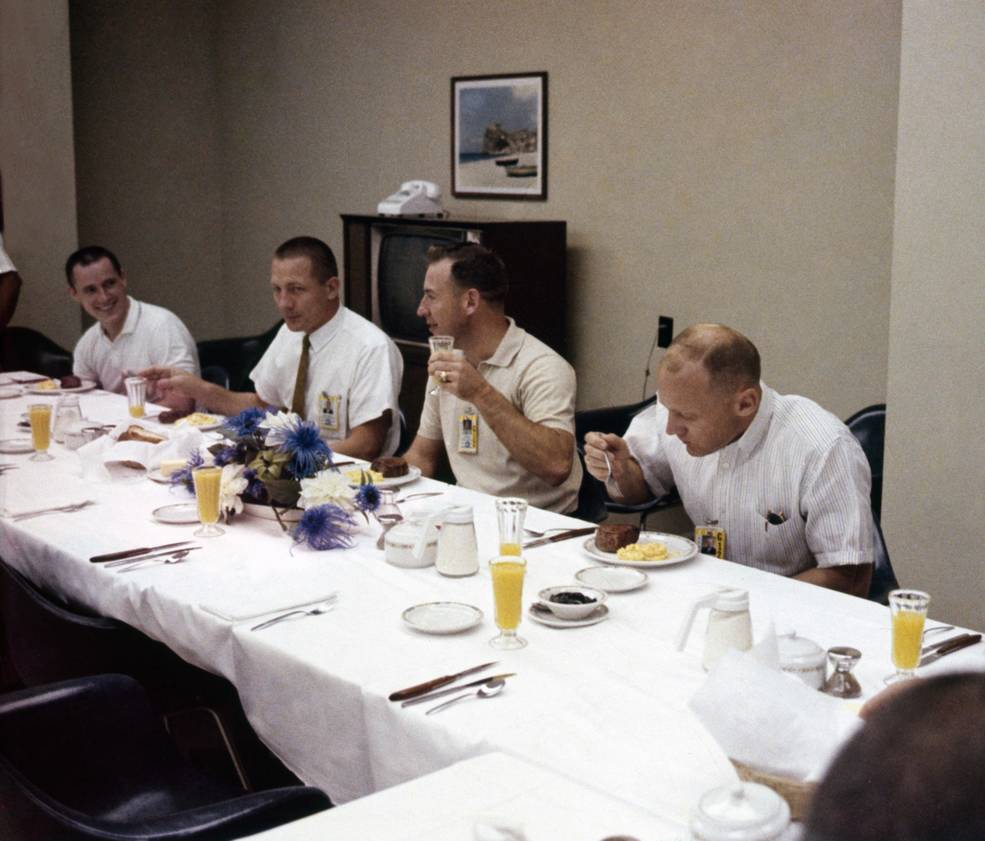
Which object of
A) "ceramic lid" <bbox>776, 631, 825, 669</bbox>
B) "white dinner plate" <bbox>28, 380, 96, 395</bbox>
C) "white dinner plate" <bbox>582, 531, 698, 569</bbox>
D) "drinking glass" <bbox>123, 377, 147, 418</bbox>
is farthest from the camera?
"white dinner plate" <bbox>28, 380, 96, 395</bbox>

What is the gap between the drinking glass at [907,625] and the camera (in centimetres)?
190

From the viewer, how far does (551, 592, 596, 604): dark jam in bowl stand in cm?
227

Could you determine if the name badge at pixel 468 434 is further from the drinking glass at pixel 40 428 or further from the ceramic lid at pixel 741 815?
the ceramic lid at pixel 741 815

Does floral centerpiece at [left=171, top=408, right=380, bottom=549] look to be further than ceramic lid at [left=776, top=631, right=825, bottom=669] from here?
Yes

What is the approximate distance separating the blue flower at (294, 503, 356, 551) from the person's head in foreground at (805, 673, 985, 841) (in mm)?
2105

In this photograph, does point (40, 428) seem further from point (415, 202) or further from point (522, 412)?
point (415, 202)

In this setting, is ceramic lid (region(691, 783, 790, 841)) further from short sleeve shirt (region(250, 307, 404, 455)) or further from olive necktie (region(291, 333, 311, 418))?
olive necktie (region(291, 333, 311, 418))

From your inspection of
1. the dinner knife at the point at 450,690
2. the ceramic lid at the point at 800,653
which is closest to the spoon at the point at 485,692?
the dinner knife at the point at 450,690

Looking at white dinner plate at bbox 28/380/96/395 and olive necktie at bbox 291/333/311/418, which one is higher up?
olive necktie at bbox 291/333/311/418

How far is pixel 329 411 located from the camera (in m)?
4.20

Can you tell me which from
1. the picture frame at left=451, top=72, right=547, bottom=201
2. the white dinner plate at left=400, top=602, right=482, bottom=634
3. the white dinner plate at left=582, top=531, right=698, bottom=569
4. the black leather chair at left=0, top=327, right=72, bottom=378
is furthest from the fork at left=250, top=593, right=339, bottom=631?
the black leather chair at left=0, top=327, right=72, bottom=378

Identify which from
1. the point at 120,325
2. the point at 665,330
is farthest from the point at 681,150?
the point at 120,325

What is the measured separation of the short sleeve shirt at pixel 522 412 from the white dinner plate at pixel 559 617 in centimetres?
129

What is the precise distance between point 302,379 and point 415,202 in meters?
1.88
